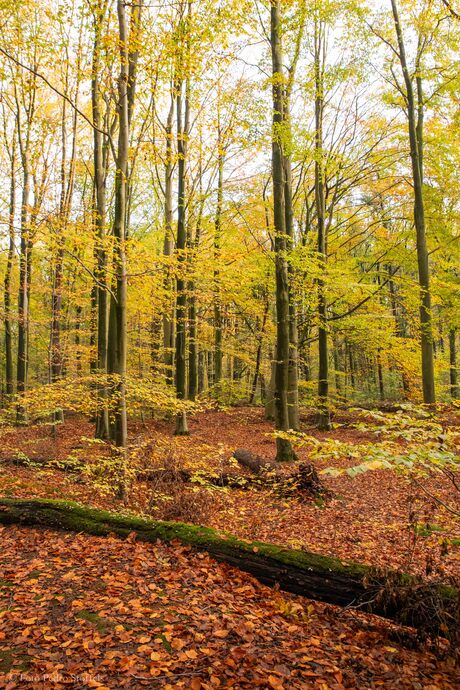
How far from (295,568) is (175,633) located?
1487mm

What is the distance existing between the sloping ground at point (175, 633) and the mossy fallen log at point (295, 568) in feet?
0.56

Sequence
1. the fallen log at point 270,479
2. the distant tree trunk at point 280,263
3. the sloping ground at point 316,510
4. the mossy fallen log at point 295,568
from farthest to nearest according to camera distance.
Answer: the distant tree trunk at point 280,263 < the fallen log at point 270,479 < the sloping ground at point 316,510 < the mossy fallen log at point 295,568

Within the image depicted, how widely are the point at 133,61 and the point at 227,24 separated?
2.64 m

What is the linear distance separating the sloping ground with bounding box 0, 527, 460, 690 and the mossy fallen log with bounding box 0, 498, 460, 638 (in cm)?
17

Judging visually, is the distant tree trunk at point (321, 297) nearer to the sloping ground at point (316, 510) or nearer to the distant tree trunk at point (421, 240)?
the distant tree trunk at point (421, 240)

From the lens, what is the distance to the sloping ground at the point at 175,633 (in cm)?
296

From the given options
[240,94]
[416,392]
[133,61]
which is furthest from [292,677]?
[240,94]

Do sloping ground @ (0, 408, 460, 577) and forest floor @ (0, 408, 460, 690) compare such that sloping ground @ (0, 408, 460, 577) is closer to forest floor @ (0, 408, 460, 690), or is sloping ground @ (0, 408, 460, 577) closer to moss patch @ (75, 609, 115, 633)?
forest floor @ (0, 408, 460, 690)

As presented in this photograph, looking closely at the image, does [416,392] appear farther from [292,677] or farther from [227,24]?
[292,677]

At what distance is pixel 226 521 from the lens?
668 cm

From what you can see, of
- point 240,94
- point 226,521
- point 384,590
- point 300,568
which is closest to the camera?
point 384,590

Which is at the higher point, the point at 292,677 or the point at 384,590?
the point at 384,590

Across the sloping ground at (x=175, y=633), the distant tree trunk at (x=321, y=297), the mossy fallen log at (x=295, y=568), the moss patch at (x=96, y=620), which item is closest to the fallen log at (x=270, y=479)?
the mossy fallen log at (x=295, y=568)

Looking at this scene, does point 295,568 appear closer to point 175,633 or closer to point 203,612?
point 203,612
